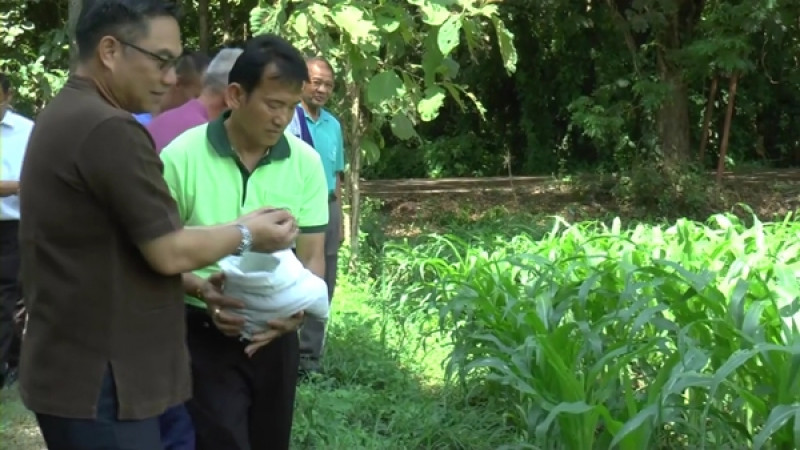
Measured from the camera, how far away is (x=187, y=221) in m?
2.87

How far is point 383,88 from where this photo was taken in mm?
5648

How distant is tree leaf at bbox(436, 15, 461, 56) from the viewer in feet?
16.8

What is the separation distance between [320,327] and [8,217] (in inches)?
67.4

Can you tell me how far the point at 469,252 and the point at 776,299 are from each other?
2.52 m

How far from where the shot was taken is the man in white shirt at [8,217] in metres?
5.58

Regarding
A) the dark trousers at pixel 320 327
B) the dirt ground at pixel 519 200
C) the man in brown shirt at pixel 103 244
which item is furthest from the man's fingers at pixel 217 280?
the dirt ground at pixel 519 200

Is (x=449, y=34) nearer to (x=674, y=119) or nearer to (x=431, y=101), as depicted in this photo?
(x=431, y=101)

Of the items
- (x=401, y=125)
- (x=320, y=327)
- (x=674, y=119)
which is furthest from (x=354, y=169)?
(x=674, y=119)

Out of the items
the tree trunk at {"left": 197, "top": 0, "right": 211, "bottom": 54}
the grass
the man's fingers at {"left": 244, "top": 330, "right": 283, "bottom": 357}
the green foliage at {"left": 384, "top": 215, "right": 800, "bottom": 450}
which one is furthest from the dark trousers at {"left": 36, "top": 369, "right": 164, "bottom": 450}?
the tree trunk at {"left": 197, "top": 0, "right": 211, "bottom": 54}

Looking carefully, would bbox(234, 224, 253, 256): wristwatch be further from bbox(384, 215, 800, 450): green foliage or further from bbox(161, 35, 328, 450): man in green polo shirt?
bbox(384, 215, 800, 450): green foliage

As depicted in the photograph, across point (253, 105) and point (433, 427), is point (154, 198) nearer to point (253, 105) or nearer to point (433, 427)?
point (253, 105)

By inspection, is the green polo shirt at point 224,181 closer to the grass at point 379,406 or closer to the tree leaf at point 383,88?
the grass at point 379,406

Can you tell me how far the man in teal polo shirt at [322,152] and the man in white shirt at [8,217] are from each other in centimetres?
146

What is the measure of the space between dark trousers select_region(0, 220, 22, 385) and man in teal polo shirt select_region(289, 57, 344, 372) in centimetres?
154
